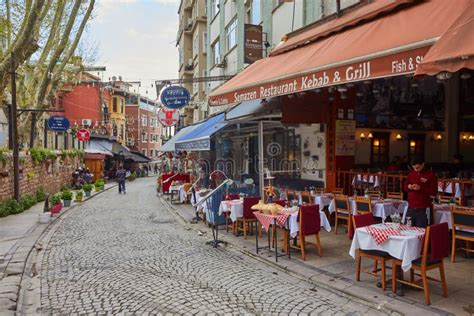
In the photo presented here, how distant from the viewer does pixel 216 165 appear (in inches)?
752

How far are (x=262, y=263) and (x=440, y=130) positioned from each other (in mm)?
12058

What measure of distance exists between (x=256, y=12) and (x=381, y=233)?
13.7 metres

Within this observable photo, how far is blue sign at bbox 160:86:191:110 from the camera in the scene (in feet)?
54.0

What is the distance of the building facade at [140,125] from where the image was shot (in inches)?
2511

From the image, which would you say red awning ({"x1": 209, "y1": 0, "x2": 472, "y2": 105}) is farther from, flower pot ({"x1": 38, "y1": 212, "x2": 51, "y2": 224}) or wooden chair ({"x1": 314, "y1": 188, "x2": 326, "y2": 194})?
flower pot ({"x1": 38, "y1": 212, "x2": 51, "y2": 224})

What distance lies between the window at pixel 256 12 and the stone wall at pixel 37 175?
37.9ft

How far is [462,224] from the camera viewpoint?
6895 mm

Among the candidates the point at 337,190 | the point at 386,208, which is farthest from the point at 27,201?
the point at 386,208

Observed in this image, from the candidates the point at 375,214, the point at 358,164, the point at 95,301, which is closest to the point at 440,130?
the point at 358,164

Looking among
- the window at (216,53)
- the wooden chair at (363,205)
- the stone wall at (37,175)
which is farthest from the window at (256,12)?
the stone wall at (37,175)

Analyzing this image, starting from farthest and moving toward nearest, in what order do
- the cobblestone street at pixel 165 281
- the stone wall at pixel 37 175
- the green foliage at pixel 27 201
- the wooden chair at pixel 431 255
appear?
the green foliage at pixel 27 201, the stone wall at pixel 37 175, the cobblestone street at pixel 165 281, the wooden chair at pixel 431 255

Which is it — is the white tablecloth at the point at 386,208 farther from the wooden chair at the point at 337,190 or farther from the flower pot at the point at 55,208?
the flower pot at the point at 55,208

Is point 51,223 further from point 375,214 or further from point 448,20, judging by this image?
point 448,20

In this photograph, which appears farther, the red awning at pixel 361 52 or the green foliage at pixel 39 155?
the green foliage at pixel 39 155
